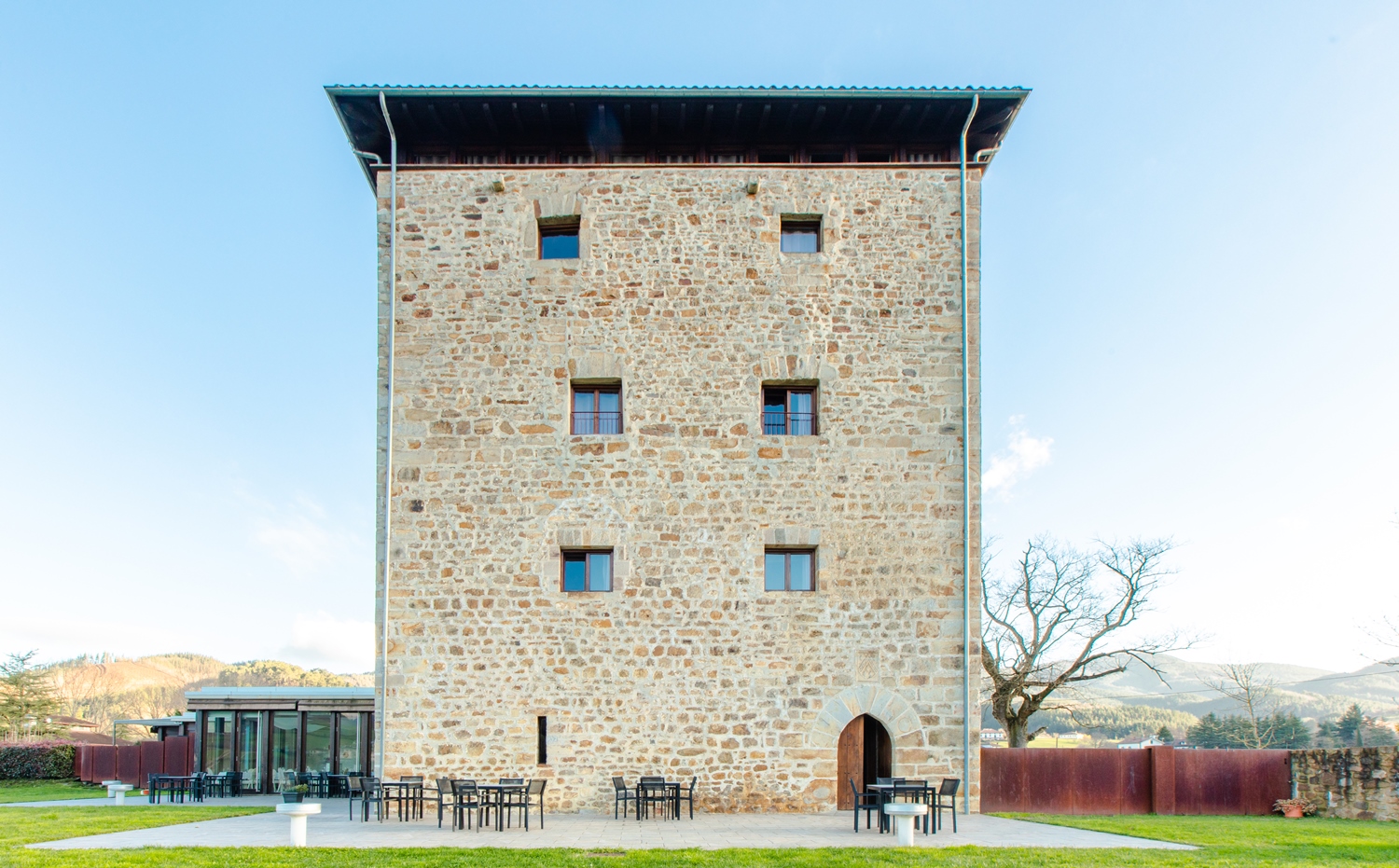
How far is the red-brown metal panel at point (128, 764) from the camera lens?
2136 cm

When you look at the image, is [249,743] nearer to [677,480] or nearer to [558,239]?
[677,480]

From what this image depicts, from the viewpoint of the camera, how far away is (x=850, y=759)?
42.9ft

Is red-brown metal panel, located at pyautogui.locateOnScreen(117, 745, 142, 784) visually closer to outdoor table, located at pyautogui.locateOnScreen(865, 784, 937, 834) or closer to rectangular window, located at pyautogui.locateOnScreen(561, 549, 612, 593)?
rectangular window, located at pyautogui.locateOnScreen(561, 549, 612, 593)

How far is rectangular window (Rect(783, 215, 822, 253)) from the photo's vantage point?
47.0 feet

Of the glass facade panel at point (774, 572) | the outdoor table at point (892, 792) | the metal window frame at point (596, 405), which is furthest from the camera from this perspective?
the metal window frame at point (596, 405)

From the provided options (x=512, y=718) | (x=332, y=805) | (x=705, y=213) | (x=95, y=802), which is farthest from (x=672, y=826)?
(x=95, y=802)

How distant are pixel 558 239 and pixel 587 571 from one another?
5.12 m

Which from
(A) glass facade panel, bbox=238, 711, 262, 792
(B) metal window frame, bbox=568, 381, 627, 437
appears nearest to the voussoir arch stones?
(B) metal window frame, bbox=568, 381, 627, 437

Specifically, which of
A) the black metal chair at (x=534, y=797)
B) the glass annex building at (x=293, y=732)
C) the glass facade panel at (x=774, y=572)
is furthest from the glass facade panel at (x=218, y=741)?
the glass facade panel at (x=774, y=572)

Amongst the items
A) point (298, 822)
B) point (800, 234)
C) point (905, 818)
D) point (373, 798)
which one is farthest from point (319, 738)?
point (800, 234)

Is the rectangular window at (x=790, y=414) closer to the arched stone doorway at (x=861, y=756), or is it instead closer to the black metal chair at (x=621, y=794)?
the arched stone doorway at (x=861, y=756)

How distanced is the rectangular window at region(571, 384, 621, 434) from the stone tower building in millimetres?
44

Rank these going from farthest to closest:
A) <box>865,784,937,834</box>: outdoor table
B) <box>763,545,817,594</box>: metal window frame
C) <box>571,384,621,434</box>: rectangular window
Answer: <box>571,384,621,434</box>: rectangular window
<box>763,545,817,594</box>: metal window frame
<box>865,784,937,834</box>: outdoor table

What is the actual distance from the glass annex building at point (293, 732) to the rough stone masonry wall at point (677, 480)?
5.54m
